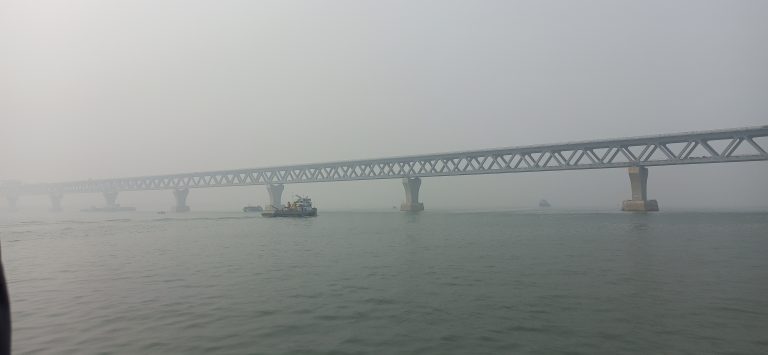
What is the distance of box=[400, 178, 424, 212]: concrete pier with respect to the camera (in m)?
137

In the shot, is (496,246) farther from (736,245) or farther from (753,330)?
(753,330)

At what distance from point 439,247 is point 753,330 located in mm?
23717

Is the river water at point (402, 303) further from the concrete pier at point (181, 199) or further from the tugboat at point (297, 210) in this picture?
the concrete pier at point (181, 199)

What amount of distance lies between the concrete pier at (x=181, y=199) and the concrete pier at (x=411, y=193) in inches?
3844

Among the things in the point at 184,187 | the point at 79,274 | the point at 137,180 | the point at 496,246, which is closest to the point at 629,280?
the point at 496,246

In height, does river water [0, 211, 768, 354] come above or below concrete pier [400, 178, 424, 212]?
below

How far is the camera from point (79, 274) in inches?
1010

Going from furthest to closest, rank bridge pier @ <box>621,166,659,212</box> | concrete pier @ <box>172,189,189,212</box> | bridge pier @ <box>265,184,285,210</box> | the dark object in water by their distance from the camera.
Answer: concrete pier @ <box>172,189,189,212</box> → bridge pier @ <box>265,184,285,210</box> → bridge pier @ <box>621,166,659,212</box> → the dark object in water

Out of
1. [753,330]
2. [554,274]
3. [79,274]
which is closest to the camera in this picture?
[753,330]

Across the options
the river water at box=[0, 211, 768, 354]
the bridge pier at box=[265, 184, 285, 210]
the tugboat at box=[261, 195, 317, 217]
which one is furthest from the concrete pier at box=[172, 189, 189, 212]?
the river water at box=[0, 211, 768, 354]

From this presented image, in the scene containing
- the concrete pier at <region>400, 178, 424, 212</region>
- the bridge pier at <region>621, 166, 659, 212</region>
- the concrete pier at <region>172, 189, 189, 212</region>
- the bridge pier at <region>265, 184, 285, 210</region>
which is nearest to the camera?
the bridge pier at <region>621, 166, 659, 212</region>

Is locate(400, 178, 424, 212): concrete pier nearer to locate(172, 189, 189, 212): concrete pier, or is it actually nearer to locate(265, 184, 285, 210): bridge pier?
locate(265, 184, 285, 210): bridge pier

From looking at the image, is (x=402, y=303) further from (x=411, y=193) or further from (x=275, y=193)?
(x=275, y=193)

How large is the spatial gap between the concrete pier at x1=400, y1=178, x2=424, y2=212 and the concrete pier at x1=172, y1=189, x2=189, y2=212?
97648mm
